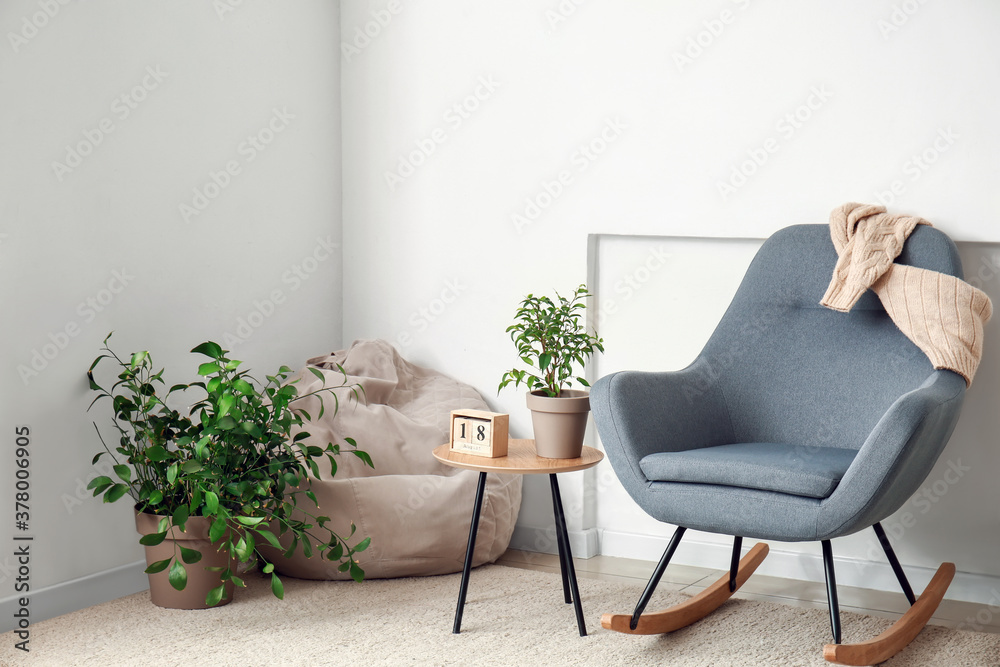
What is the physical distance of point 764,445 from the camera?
229cm

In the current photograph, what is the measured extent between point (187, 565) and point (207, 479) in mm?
259

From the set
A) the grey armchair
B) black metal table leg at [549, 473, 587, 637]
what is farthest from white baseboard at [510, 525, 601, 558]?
black metal table leg at [549, 473, 587, 637]

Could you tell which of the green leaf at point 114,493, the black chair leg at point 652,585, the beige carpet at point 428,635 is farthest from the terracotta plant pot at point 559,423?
the green leaf at point 114,493

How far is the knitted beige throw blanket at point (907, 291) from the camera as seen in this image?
6.97ft

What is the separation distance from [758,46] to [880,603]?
5.17 ft

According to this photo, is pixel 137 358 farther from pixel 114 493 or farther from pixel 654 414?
pixel 654 414

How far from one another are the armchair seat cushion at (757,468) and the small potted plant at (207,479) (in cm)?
85

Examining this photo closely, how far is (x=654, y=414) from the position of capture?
2.20 meters

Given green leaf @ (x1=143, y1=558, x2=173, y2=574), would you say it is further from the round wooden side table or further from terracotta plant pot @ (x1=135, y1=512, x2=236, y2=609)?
the round wooden side table

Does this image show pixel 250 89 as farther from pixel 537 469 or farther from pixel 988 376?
pixel 988 376

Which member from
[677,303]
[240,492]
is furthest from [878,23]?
[240,492]

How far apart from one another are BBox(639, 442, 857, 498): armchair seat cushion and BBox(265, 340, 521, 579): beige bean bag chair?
2.50 ft

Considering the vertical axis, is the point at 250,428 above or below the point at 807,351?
below

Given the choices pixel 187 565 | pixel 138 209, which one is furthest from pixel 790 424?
pixel 138 209
